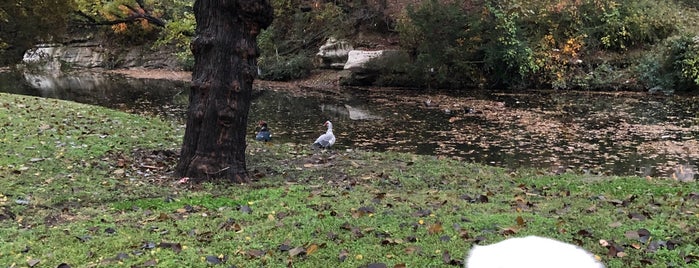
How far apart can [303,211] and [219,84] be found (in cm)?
232

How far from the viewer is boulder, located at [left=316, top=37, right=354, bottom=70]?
27.9m

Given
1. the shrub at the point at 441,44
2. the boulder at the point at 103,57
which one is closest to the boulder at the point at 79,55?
the boulder at the point at 103,57

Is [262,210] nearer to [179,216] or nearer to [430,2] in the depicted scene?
[179,216]

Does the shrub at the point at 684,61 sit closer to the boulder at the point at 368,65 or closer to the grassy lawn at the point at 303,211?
the boulder at the point at 368,65

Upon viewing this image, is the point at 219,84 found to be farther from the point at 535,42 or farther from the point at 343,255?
the point at 535,42

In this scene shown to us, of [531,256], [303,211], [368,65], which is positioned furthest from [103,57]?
[531,256]

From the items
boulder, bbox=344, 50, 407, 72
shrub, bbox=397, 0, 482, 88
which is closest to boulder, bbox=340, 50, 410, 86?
boulder, bbox=344, 50, 407, 72

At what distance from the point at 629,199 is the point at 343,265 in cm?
391

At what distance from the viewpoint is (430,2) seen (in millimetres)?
22078

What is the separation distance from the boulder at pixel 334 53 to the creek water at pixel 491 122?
376 centimetres

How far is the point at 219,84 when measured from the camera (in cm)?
673

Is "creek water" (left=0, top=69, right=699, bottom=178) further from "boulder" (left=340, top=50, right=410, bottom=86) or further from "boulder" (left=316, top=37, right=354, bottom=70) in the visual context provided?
"boulder" (left=316, top=37, right=354, bottom=70)

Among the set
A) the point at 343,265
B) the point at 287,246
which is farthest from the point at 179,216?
the point at 343,265

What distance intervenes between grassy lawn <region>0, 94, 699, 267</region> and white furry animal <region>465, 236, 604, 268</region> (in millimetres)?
1196
